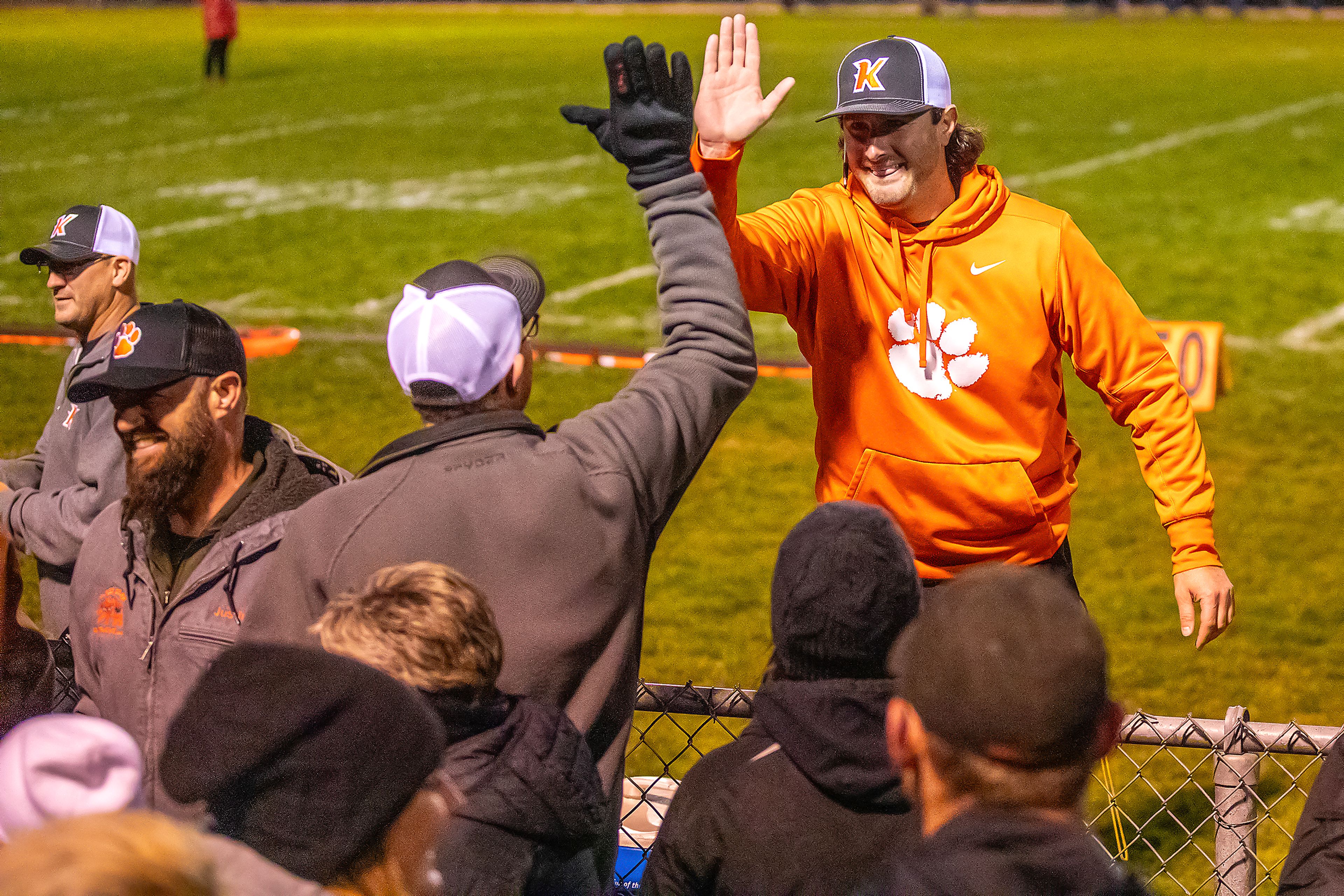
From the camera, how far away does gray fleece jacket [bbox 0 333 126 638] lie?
391 centimetres

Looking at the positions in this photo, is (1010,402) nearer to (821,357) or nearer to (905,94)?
(821,357)

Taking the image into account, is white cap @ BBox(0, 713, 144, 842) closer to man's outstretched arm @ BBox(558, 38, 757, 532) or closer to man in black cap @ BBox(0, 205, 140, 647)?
man's outstretched arm @ BBox(558, 38, 757, 532)

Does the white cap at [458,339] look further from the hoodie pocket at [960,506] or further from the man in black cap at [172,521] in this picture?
the hoodie pocket at [960,506]

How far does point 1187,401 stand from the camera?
361 cm

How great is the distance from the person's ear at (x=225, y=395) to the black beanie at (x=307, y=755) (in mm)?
1738

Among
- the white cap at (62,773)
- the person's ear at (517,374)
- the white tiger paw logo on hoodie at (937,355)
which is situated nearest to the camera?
the white cap at (62,773)

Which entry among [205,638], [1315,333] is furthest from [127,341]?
[1315,333]

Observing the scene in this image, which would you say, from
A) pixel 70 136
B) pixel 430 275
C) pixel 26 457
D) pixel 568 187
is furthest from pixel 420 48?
pixel 430 275

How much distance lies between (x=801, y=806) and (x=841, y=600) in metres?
0.32

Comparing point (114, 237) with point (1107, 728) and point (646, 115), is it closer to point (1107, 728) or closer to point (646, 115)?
point (646, 115)

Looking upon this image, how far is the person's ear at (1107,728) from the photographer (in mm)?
1781

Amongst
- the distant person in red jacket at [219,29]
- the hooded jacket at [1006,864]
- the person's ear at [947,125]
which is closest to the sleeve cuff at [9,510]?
the person's ear at [947,125]

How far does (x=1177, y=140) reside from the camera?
19.2m

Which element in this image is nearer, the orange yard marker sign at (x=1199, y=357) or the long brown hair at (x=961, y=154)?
the long brown hair at (x=961, y=154)
